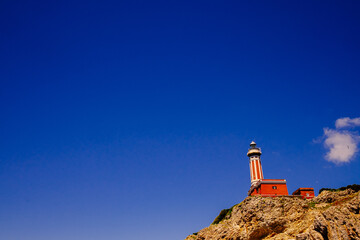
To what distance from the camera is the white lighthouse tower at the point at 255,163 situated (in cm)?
7012

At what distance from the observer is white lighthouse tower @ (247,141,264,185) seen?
7012cm

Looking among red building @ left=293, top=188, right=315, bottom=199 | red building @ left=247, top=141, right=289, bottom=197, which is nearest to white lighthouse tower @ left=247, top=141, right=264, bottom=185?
red building @ left=247, top=141, right=289, bottom=197

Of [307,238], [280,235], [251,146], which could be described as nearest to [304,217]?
[280,235]

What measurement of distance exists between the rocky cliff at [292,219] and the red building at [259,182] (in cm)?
428

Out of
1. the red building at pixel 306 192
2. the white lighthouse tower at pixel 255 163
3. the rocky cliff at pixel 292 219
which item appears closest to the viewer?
the rocky cliff at pixel 292 219

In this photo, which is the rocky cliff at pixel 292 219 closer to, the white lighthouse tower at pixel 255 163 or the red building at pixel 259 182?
the red building at pixel 259 182

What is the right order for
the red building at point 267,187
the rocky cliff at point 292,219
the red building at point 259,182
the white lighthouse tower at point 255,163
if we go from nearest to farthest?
the rocky cliff at point 292,219
the red building at point 267,187
the red building at point 259,182
the white lighthouse tower at point 255,163

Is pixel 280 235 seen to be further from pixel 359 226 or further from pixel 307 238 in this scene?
pixel 359 226

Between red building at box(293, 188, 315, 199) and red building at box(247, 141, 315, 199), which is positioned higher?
red building at box(247, 141, 315, 199)

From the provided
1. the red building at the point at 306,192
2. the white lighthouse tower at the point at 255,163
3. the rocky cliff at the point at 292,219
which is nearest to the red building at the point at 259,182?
the white lighthouse tower at the point at 255,163

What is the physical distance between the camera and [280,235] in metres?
48.8

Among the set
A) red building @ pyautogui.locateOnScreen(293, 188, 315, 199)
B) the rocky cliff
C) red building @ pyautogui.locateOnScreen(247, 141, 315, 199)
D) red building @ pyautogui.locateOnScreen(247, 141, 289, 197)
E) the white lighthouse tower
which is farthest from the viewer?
the white lighthouse tower

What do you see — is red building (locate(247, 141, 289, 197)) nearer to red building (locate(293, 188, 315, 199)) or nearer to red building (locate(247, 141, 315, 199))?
red building (locate(247, 141, 315, 199))

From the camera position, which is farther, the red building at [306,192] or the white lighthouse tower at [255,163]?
the white lighthouse tower at [255,163]
